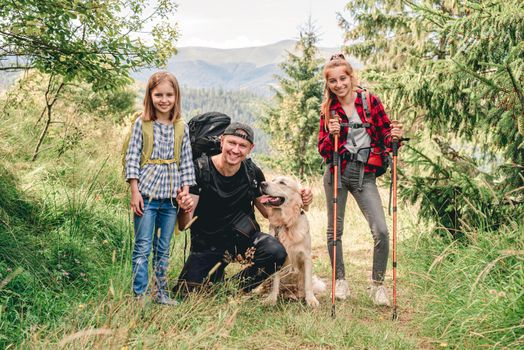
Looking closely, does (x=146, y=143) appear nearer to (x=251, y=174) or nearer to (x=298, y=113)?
(x=251, y=174)

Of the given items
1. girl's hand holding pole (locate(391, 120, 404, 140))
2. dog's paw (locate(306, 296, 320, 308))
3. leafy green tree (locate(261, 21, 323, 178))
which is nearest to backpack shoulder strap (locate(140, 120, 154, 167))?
dog's paw (locate(306, 296, 320, 308))

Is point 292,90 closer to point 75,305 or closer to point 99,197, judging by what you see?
point 99,197

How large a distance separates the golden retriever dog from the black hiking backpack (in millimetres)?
698

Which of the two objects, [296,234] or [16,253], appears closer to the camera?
[16,253]

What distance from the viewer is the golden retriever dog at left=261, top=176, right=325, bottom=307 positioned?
477 centimetres

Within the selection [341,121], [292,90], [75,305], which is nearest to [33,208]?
[75,305]

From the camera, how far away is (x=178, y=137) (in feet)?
13.8

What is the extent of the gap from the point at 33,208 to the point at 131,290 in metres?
2.12

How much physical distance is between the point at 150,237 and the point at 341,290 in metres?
2.19

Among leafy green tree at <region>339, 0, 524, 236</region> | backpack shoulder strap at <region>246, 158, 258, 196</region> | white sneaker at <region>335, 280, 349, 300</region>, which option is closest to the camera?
leafy green tree at <region>339, 0, 524, 236</region>

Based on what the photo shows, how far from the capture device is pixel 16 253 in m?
3.92

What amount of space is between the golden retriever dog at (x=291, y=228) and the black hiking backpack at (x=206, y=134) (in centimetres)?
70

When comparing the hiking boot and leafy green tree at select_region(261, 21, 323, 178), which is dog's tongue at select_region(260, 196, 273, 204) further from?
leafy green tree at select_region(261, 21, 323, 178)

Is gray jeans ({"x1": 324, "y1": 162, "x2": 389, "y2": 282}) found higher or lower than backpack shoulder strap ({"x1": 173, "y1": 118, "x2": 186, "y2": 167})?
lower
